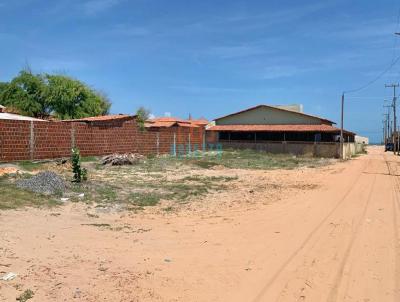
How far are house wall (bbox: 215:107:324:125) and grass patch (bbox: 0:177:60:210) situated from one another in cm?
3816

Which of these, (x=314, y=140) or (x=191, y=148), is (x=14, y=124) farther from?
(x=314, y=140)

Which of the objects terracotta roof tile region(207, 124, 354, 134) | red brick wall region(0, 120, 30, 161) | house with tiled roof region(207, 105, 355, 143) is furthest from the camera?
house with tiled roof region(207, 105, 355, 143)

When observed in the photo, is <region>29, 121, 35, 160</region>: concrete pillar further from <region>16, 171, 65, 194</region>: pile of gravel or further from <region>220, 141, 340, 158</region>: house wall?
<region>220, 141, 340, 158</region>: house wall

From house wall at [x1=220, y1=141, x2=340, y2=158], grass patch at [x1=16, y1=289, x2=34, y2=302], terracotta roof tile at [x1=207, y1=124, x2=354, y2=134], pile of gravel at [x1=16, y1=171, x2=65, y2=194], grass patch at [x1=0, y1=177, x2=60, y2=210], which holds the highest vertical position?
terracotta roof tile at [x1=207, y1=124, x2=354, y2=134]

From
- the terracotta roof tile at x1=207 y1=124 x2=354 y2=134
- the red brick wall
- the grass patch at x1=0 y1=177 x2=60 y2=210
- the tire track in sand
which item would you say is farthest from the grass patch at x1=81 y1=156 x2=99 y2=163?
the terracotta roof tile at x1=207 y1=124 x2=354 y2=134

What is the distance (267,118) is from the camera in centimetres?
4953

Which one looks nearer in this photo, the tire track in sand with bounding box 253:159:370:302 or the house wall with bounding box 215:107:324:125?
the tire track in sand with bounding box 253:159:370:302

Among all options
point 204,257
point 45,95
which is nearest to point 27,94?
point 45,95

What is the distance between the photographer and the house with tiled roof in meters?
45.3

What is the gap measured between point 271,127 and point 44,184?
3611 cm

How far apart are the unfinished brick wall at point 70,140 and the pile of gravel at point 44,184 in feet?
24.8

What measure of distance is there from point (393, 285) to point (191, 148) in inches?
1408

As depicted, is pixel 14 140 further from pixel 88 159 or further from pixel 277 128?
pixel 277 128

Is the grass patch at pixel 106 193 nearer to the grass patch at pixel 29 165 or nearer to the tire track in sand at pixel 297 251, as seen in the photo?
the tire track in sand at pixel 297 251
